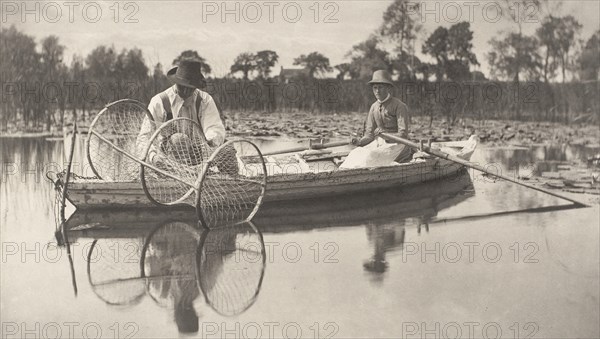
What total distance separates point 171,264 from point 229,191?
90 cm

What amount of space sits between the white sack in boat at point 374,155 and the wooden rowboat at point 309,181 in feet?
0.37

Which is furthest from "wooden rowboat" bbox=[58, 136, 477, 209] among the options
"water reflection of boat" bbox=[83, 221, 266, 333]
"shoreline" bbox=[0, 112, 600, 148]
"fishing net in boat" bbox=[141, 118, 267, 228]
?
"shoreline" bbox=[0, 112, 600, 148]

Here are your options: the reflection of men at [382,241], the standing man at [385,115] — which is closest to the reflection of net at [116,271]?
the reflection of men at [382,241]

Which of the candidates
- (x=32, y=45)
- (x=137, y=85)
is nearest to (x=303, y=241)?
(x=32, y=45)

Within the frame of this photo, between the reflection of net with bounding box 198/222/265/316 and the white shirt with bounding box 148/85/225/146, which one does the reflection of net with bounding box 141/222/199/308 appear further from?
the white shirt with bounding box 148/85/225/146

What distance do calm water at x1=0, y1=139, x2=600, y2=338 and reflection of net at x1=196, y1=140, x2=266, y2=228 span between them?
15cm

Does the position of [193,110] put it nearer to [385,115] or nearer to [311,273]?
[311,273]

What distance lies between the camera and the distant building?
376 inches

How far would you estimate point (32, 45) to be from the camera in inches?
247

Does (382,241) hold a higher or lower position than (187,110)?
lower

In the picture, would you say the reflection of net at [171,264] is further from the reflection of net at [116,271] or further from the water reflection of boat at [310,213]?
the water reflection of boat at [310,213]

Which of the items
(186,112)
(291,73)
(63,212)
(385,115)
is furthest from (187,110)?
(291,73)

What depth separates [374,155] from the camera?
5117 mm

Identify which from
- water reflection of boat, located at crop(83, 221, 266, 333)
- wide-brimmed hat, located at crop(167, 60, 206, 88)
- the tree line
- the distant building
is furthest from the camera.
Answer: the distant building
